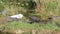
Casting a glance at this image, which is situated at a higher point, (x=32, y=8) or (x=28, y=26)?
(x=32, y=8)

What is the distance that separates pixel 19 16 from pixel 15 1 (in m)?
1.44

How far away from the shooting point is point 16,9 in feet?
32.7

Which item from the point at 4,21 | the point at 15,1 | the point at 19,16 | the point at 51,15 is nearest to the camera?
the point at 4,21

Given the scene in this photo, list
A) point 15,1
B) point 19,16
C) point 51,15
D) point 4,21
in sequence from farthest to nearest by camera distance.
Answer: point 15,1, point 51,15, point 19,16, point 4,21

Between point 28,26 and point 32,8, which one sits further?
point 32,8

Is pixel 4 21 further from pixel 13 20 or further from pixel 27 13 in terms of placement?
→ pixel 27 13

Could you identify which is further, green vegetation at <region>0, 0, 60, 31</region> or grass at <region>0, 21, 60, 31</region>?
green vegetation at <region>0, 0, 60, 31</region>

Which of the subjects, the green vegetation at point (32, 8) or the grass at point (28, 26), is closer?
the grass at point (28, 26)

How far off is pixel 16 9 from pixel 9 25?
6.15 feet

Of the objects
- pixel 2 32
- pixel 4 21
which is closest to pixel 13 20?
pixel 4 21

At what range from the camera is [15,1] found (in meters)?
10.5

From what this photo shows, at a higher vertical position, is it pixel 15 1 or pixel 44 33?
pixel 15 1

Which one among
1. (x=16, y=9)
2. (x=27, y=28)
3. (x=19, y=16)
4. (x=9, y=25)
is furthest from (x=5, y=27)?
(x=16, y=9)

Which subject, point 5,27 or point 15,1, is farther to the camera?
point 15,1
